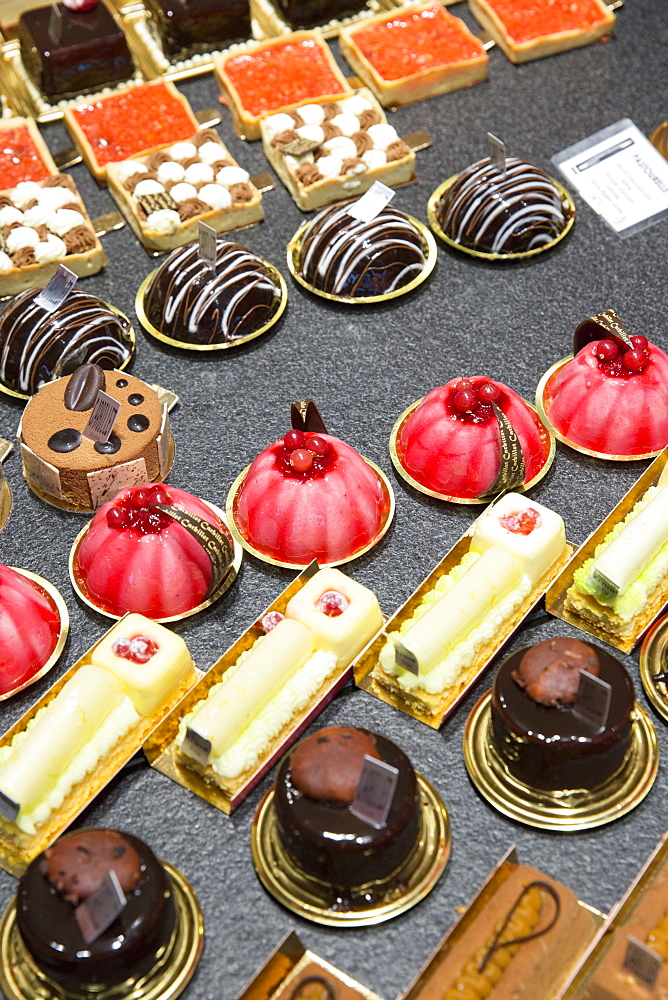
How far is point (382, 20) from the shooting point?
5.27m

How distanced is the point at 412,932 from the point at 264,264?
2395 millimetres

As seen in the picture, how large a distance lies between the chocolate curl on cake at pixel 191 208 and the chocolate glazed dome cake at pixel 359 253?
42 centimetres

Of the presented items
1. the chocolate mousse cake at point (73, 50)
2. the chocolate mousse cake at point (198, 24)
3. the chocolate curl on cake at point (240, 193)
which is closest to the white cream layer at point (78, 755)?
the chocolate curl on cake at point (240, 193)

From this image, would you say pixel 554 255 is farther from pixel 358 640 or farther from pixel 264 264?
pixel 358 640

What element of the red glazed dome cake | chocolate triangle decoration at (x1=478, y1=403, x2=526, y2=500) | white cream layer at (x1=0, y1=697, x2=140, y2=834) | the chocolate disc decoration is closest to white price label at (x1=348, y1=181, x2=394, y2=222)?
the red glazed dome cake

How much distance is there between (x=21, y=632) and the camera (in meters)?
3.23

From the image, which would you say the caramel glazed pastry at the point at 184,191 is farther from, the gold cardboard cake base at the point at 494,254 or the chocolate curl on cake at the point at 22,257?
the gold cardboard cake base at the point at 494,254

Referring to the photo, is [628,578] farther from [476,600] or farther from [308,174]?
[308,174]

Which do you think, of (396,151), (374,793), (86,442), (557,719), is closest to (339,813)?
(374,793)

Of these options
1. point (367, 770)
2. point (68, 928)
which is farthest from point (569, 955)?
point (68, 928)

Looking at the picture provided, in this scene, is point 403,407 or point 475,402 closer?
point 475,402

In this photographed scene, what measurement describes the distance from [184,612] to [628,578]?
48.4 inches

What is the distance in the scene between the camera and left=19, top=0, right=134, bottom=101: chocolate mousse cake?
5.05 metres

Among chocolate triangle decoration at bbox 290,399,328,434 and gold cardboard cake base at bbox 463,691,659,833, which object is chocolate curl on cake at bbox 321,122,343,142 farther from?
gold cardboard cake base at bbox 463,691,659,833
